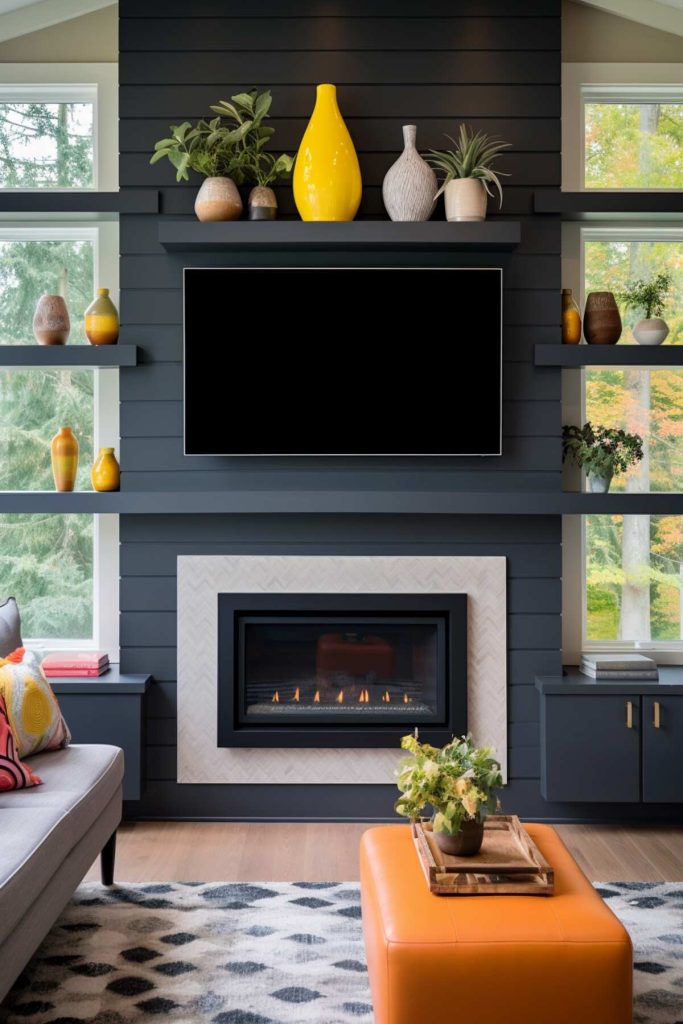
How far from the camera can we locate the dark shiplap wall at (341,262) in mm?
4113

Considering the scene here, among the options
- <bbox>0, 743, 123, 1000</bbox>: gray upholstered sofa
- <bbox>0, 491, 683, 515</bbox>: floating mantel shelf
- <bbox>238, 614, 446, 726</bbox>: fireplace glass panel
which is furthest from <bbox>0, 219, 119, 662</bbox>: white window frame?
<bbox>0, 743, 123, 1000</bbox>: gray upholstered sofa

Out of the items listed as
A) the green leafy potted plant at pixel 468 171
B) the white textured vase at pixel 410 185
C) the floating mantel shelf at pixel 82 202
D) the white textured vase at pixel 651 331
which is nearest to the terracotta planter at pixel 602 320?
the white textured vase at pixel 651 331

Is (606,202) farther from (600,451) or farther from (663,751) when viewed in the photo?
(663,751)

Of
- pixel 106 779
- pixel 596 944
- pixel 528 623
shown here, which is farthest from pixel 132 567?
pixel 596 944

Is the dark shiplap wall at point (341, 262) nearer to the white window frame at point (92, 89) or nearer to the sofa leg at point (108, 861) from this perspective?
the white window frame at point (92, 89)

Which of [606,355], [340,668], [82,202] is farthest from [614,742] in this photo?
[82,202]

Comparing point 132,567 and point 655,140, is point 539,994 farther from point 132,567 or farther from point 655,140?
point 655,140

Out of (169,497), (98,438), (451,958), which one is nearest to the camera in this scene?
(451,958)

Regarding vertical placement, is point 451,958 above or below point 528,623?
below

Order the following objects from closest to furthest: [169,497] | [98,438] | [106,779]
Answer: [106,779]
[169,497]
[98,438]

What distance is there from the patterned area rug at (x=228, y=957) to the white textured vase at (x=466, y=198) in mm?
2488

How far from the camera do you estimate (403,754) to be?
4137mm

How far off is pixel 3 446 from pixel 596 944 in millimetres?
3334

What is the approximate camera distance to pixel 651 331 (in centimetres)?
418
